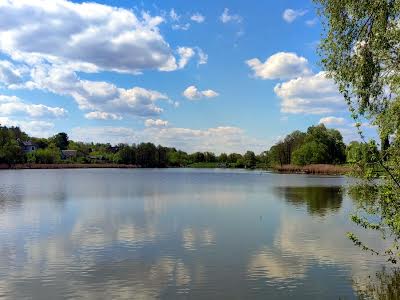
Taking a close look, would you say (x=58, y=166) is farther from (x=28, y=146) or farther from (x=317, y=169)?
(x=317, y=169)

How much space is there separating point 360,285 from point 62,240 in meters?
13.0

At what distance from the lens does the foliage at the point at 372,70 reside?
11953 mm

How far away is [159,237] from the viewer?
68.1ft

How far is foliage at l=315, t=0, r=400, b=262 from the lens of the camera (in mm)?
11953

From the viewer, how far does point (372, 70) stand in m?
15.8

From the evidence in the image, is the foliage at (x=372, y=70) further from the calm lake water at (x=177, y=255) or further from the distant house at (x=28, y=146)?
the distant house at (x=28, y=146)

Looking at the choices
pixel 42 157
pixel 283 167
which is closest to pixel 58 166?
pixel 42 157

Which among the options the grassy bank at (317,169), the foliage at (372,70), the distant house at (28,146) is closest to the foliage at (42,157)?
the distant house at (28,146)

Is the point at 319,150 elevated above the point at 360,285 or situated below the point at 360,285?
above

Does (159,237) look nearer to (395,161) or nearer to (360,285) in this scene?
(360,285)

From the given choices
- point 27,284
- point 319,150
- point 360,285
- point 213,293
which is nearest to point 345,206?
point 360,285

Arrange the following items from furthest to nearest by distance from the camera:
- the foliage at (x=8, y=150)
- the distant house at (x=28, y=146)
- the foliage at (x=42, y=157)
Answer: the distant house at (x=28, y=146) < the foliage at (x=42, y=157) < the foliage at (x=8, y=150)

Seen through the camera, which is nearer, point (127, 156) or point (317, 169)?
point (317, 169)

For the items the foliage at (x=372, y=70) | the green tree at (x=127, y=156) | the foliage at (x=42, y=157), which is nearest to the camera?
the foliage at (x=372, y=70)
